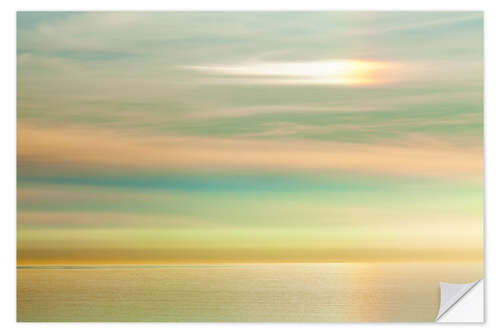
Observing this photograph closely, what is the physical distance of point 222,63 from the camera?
12.0 ft

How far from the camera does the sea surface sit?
142 inches

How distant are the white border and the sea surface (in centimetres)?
6

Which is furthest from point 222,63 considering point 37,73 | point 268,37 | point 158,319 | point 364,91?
point 158,319

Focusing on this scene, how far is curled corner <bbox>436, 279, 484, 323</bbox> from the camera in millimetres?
3586

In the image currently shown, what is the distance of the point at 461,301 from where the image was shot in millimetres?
3580

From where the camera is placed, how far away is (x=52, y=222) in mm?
3633

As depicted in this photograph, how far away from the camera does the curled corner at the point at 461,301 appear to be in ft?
11.8

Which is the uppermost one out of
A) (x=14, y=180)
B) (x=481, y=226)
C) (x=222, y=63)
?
(x=222, y=63)

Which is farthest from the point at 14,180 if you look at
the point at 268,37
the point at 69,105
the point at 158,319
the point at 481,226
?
the point at 481,226
